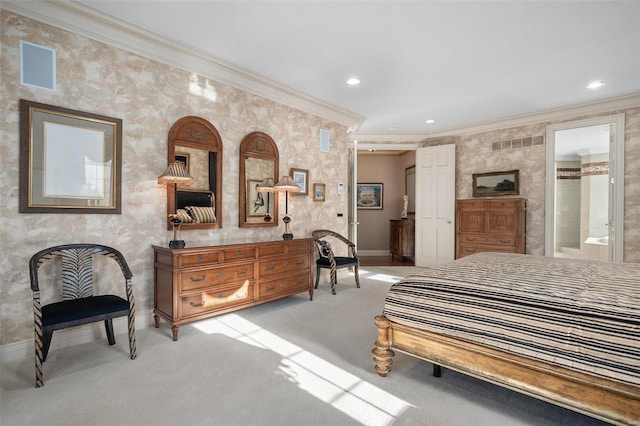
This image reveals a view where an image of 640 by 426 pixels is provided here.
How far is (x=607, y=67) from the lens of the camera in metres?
3.84

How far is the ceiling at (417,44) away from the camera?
9.04 feet

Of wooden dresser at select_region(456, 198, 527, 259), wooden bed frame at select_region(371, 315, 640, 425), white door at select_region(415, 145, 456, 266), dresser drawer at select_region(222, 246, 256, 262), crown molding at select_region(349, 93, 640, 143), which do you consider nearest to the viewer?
wooden bed frame at select_region(371, 315, 640, 425)

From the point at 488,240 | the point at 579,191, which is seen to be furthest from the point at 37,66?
the point at 579,191

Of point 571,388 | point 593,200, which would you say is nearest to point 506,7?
point 571,388

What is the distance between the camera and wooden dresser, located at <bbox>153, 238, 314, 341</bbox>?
9.75 ft

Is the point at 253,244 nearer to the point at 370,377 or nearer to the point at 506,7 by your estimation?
the point at 370,377

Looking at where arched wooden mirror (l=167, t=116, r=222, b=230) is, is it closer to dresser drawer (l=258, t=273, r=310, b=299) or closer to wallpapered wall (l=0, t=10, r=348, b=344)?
wallpapered wall (l=0, t=10, r=348, b=344)

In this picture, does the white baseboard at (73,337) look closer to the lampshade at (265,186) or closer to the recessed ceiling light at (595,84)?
the lampshade at (265,186)

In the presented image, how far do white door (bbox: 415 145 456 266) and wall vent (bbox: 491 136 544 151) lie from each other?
775 millimetres

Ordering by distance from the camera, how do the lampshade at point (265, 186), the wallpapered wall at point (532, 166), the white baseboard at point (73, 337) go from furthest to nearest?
1. the wallpapered wall at point (532, 166)
2. the lampshade at point (265, 186)
3. the white baseboard at point (73, 337)

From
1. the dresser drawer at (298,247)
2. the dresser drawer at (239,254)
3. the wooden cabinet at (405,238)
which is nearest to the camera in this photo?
the dresser drawer at (239,254)

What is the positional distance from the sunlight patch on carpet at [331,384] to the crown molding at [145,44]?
2.88 m

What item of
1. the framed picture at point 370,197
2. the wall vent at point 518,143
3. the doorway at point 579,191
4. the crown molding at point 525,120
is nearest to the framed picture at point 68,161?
the crown molding at point 525,120

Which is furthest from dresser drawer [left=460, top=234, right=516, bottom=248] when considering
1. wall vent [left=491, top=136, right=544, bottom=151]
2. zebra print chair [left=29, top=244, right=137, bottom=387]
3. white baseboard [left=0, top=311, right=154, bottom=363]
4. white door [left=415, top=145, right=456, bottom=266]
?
zebra print chair [left=29, top=244, right=137, bottom=387]
